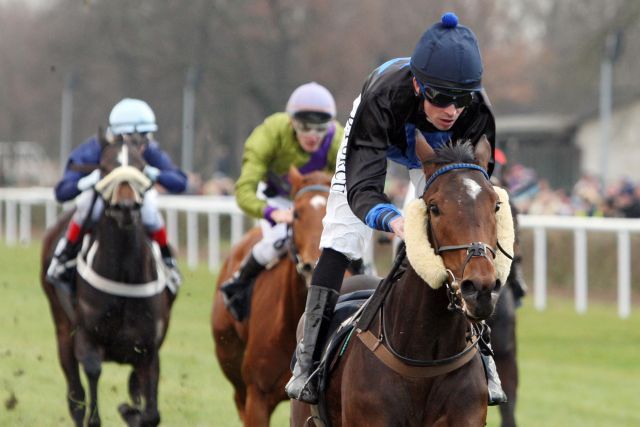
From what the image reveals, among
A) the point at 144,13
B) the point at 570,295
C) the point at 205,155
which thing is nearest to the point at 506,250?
the point at 570,295

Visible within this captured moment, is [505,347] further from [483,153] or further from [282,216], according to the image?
[483,153]

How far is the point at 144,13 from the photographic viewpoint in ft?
132

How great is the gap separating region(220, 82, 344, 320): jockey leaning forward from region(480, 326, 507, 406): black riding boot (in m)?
2.64

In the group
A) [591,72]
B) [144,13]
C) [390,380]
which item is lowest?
[390,380]

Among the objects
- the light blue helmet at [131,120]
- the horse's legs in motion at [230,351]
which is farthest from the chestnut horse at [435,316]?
the light blue helmet at [131,120]

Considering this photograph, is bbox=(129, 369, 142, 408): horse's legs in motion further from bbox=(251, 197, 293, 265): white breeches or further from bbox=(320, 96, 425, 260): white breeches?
bbox=(320, 96, 425, 260): white breeches

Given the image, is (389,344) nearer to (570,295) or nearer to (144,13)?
(570,295)

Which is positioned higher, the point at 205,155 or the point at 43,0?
the point at 43,0

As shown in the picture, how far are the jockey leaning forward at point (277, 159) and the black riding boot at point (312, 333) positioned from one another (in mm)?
2126

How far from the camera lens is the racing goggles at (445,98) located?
4441 mm

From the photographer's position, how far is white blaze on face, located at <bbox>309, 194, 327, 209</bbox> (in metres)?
6.71

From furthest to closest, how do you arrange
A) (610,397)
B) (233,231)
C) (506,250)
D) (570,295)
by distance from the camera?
1. (233,231)
2. (570,295)
3. (610,397)
4. (506,250)

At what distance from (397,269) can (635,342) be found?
9031 millimetres

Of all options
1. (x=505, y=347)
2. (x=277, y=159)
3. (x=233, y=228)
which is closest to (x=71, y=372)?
(x=277, y=159)
